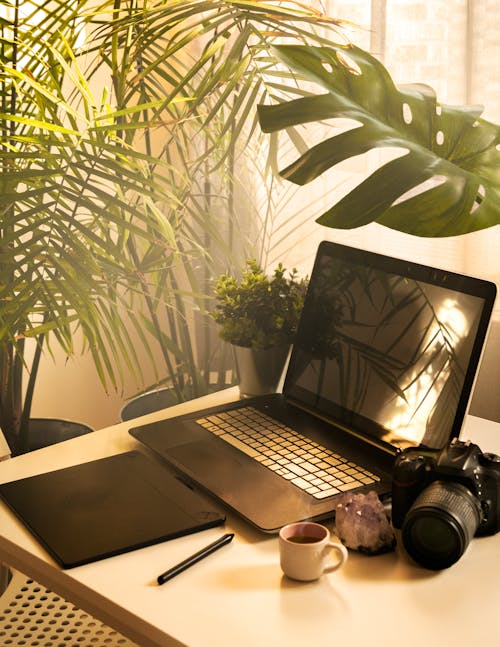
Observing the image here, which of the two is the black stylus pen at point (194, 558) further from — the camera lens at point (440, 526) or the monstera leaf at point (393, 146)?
the monstera leaf at point (393, 146)

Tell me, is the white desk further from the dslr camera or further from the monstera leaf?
the monstera leaf

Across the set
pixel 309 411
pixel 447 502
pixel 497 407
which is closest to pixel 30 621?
pixel 309 411

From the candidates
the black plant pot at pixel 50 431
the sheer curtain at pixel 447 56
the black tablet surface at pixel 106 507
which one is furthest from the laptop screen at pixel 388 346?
the black plant pot at pixel 50 431

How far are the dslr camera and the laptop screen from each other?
0.31ft

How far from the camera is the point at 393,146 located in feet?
2.87

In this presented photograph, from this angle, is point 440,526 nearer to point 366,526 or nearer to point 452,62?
point 366,526

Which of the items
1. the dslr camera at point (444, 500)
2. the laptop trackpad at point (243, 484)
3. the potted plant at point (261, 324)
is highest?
the potted plant at point (261, 324)

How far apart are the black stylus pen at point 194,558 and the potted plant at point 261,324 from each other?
0.45m

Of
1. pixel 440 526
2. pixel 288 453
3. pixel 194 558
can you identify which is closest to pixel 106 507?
pixel 194 558

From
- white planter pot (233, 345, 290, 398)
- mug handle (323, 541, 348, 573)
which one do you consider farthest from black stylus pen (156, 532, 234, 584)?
white planter pot (233, 345, 290, 398)

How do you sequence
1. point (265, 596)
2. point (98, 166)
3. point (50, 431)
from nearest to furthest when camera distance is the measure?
point (265, 596), point (98, 166), point (50, 431)

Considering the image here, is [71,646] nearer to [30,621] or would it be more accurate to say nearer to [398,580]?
[30,621]

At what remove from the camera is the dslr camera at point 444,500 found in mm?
854

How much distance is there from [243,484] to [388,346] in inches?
10.7
